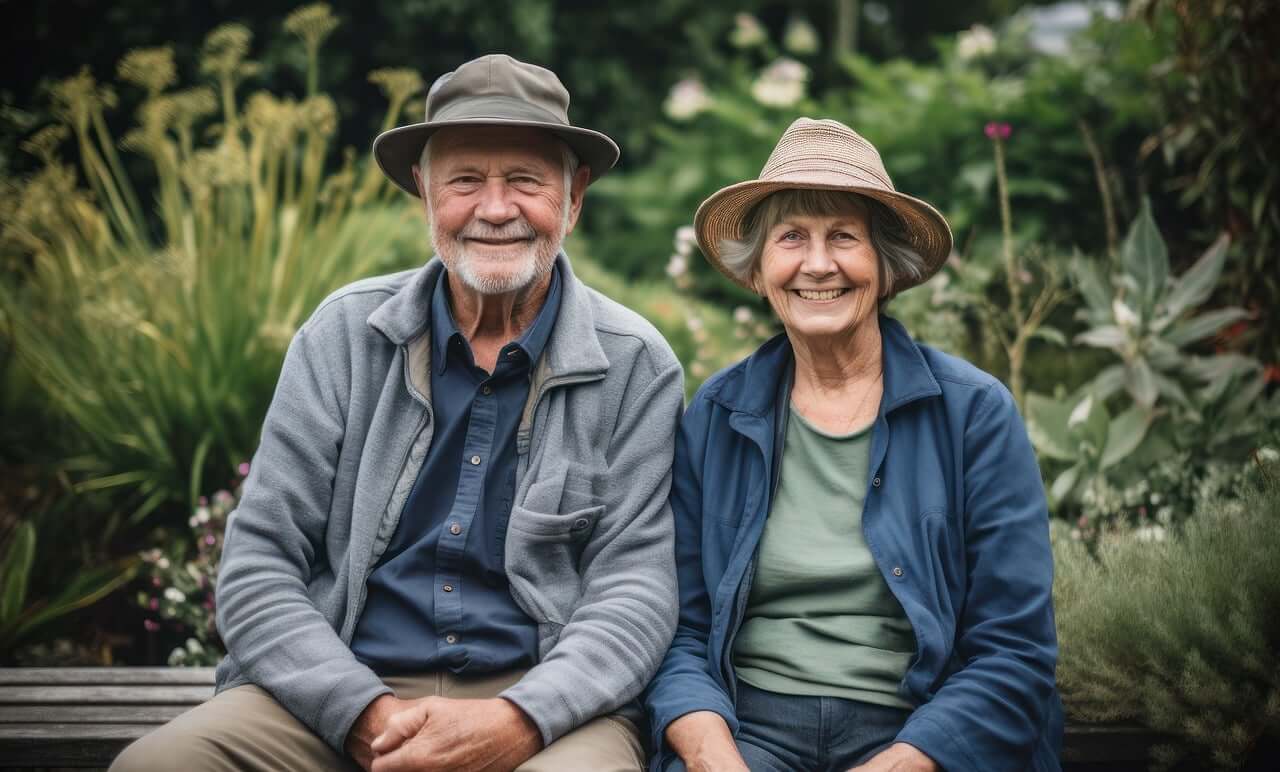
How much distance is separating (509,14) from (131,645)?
5.58 m

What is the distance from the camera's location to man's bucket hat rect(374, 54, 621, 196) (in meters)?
2.66

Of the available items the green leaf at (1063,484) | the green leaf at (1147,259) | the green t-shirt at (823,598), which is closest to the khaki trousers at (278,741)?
the green t-shirt at (823,598)

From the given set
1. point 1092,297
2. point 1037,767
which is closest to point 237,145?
point 1092,297

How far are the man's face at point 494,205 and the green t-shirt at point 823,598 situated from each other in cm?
81

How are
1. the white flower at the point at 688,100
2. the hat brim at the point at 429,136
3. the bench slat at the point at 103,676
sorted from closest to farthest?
1. the hat brim at the point at 429,136
2. the bench slat at the point at 103,676
3. the white flower at the point at 688,100

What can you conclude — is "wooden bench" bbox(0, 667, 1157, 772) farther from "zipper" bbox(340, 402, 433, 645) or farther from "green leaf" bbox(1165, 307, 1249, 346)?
"green leaf" bbox(1165, 307, 1249, 346)

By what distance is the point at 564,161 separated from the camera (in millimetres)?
2828

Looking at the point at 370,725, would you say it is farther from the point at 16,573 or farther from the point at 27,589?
the point at 27,589

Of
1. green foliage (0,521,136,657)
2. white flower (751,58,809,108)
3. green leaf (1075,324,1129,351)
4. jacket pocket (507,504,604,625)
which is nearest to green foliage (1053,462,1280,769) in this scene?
green leaf (1075,324,1129,351)

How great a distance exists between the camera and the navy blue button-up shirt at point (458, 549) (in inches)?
102

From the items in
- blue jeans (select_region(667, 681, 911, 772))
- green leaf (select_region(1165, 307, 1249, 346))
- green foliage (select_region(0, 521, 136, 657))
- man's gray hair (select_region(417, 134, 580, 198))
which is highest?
man's gray hair (select_region(417, 134, 580, 198))

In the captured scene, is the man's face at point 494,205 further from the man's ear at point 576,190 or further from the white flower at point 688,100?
the white flower at point 688,100

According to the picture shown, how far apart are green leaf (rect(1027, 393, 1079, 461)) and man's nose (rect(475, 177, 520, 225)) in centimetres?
204

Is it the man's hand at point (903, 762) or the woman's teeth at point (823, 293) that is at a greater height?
the woman's teeth at point (823, 293)
